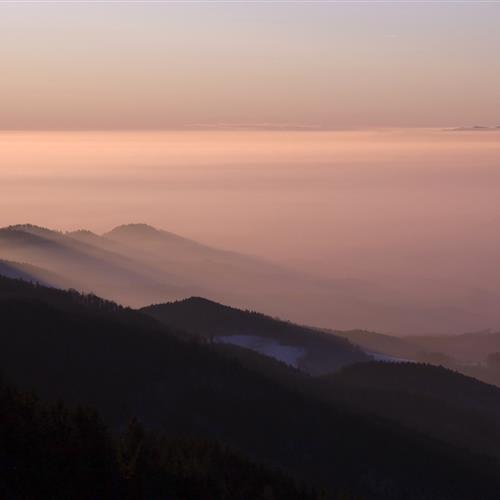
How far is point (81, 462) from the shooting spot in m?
86.0

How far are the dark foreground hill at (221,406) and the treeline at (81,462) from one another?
52683 millimetres

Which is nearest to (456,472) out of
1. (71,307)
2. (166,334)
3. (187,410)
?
(187,410)

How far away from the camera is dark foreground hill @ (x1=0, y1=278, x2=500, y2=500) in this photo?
162 m

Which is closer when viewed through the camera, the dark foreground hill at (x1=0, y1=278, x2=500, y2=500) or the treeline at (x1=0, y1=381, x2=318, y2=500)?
the treeline at (x1=0, y1=381, x2=318, y2=500)

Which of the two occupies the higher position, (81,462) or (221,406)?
(81,462)

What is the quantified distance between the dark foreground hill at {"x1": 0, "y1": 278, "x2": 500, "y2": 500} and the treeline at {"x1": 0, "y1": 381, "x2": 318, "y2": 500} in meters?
52.7

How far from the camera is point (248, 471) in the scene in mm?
123062

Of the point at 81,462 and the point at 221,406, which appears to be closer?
the point at 81,462

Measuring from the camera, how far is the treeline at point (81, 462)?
3159 inches

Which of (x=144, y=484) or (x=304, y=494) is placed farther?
(x=304, y=494)

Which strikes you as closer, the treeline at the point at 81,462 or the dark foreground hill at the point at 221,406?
the treeline at the point at 81,462

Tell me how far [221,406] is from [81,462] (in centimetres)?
9092

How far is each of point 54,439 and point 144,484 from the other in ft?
25.6

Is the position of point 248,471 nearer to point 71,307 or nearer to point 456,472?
point 456,472
